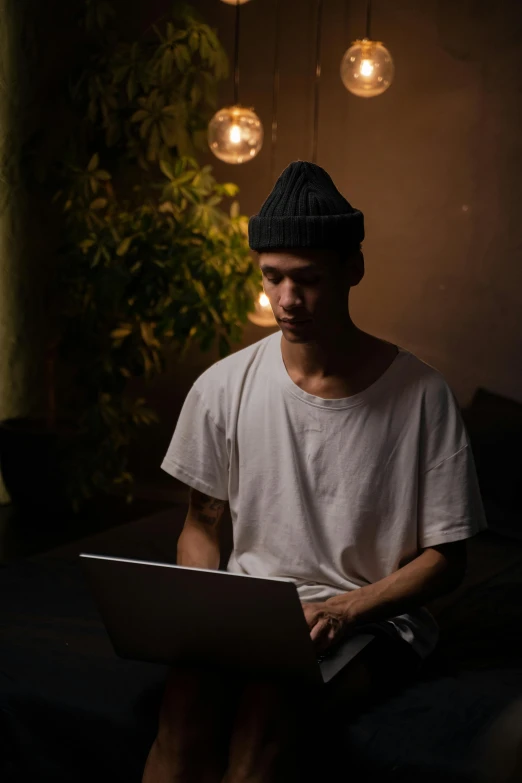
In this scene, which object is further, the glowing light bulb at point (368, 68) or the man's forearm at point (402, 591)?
the glowing light bulb at point (368, 68)

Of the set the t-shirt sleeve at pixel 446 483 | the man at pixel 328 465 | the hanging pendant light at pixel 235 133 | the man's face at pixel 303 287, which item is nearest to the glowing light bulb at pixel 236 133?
the hanging pendant light at pixel 235 133

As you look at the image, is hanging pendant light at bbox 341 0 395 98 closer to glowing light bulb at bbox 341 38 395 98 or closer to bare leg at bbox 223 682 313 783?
glowing light bulb at bbox 341 38 395 98

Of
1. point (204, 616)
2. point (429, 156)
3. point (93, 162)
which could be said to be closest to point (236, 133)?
point (93, 162)

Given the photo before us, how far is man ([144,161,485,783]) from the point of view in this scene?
1599mm

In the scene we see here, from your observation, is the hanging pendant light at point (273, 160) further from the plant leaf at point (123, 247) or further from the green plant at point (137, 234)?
the plant leaf at point (123, 247)

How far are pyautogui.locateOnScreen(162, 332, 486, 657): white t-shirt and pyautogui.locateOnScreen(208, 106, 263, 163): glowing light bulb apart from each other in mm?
1593

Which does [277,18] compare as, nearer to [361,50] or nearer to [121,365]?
[361,50]

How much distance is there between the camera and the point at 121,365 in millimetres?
3566

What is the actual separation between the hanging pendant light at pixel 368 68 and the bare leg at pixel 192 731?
83.6 inches

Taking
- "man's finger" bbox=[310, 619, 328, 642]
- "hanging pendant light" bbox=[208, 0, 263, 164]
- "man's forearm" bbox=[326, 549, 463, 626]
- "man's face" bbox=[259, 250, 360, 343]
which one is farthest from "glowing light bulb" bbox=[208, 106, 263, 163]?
"man's finger" bbox=[310, 619, 328, 642]

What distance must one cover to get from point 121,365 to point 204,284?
1.59 ft

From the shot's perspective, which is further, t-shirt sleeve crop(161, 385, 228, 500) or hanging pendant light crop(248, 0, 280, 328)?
hanging pendant light crop(248, 0, 280, 328)

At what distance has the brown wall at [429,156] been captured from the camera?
3213 millimetres

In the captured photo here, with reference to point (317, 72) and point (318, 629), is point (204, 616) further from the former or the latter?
point (317, 72)
